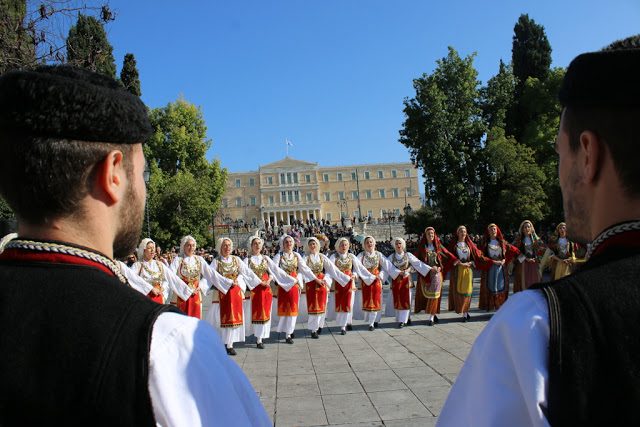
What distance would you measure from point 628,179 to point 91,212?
1.39 meters

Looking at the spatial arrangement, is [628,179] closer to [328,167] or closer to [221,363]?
[221,363]

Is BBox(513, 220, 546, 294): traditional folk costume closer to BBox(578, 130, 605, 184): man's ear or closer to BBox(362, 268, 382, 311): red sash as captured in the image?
BBox(362, 268, 382, 311): red sash

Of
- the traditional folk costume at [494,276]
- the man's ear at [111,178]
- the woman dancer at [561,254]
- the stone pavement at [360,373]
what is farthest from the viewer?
the traditional folk costume at [494,276]

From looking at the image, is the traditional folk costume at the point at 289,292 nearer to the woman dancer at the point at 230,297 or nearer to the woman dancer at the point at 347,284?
the woman dancer at the point at 230,297

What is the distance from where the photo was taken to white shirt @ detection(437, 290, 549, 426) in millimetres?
999

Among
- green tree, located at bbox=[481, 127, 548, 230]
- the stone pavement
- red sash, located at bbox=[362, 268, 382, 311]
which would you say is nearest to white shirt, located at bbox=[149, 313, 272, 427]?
the stone pavement

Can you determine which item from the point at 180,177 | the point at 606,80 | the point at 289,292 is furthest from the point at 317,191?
the point at 606,80

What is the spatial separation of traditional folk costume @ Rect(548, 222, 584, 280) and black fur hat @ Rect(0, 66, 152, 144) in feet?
35.7

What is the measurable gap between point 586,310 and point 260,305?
8380 mm

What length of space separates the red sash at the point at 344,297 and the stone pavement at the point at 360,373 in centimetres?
55

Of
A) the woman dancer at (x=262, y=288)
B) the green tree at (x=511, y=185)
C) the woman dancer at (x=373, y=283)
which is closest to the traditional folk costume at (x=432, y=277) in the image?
the woman dancer at (x=373, y=283)

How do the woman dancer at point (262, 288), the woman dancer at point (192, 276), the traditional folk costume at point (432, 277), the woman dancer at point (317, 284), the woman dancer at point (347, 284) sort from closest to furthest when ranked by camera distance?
the woman dancer at point (192, 276), the woman dancer at point (262, 288), the woman dancer at point (317, 284), the woman dancer at point (347, 284), the traditional folk costume at point (432, 277)

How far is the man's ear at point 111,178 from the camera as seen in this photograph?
1.22 meters

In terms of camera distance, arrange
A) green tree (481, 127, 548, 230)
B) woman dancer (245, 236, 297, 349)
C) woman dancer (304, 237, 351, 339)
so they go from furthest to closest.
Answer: green tree (481, 127, 548, 230)
woman dancer (304, 237, 351, 339)
woman dancer (245, 236, 297, 349)
